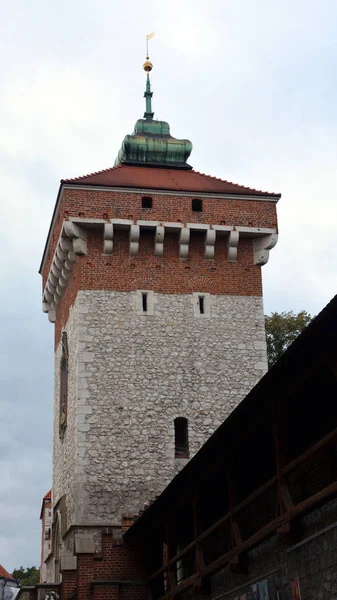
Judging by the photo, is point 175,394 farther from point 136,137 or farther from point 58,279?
point 136,137

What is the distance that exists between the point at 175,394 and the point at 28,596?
18.3 feet

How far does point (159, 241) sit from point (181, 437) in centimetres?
459

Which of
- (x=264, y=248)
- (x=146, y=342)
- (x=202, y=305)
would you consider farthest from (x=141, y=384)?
(x=264, y=248)

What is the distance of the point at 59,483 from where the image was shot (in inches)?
861

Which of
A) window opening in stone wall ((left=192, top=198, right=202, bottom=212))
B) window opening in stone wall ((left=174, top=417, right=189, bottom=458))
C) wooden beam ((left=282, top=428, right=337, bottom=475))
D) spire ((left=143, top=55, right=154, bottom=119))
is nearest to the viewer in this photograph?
wooden beam ((left=282, top=428, right=337, bottom=475))

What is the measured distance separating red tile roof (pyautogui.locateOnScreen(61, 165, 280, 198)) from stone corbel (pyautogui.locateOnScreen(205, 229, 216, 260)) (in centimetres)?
108

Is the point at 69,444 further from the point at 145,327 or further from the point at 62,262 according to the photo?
the point at 62,262

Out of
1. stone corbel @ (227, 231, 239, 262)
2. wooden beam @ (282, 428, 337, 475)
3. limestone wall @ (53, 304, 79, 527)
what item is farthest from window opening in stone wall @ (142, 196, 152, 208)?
wooden beam @ (282, 428, 337, 475)

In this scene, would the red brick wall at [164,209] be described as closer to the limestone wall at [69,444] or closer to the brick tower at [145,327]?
the brick tower at [145,327]

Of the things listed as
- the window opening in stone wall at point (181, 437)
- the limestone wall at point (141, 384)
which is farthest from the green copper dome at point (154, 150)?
the window opening in stone wall at point (181, 437)

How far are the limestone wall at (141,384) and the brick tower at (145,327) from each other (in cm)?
3

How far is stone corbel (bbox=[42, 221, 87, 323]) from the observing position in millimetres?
21469

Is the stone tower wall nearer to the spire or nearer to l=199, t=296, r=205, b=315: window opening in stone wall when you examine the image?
l=199, t=296, r=205, b=315: window opening in stone wall

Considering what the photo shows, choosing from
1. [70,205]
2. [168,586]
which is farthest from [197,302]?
[168,586]
